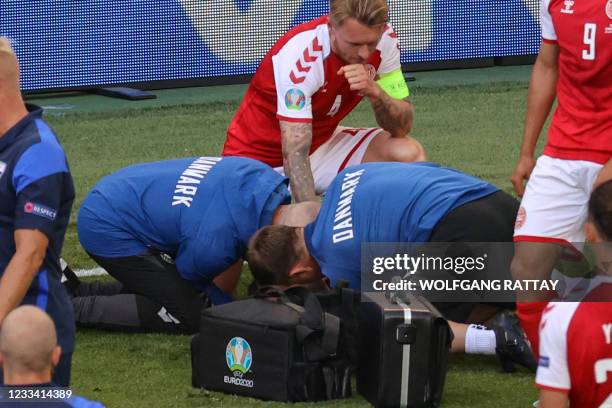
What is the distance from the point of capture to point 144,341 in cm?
623

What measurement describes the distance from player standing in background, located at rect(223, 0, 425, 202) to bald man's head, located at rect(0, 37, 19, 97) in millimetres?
2664

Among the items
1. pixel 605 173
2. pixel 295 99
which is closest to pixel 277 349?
pixel 605 173

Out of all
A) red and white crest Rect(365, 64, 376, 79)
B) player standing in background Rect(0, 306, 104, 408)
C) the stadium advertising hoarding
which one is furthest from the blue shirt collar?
the stadium advertising hoarding

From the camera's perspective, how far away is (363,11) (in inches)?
259

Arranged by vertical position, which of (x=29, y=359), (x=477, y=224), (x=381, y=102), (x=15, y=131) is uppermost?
(x=15, y=131)

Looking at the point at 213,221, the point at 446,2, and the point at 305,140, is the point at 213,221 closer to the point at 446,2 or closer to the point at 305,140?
the point at 305,140

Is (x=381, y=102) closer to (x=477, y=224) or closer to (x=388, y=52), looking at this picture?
(x=388, y=52)

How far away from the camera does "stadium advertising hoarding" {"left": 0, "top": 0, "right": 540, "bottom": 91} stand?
12.7m

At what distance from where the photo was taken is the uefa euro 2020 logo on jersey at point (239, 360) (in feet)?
17.3

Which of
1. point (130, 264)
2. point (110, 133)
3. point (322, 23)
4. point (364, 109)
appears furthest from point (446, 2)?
point (130, 264)

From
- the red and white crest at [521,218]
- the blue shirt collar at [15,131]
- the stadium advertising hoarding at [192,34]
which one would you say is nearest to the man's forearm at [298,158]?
the red and white crest at [521,218]

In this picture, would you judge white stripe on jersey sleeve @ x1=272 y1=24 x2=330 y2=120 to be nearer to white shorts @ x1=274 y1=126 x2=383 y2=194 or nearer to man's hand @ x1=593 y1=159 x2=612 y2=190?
white shorts @ x1=274 y1=126 x2=383 y2=194

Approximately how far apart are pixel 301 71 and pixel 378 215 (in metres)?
1.57

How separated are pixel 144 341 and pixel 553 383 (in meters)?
2.97
